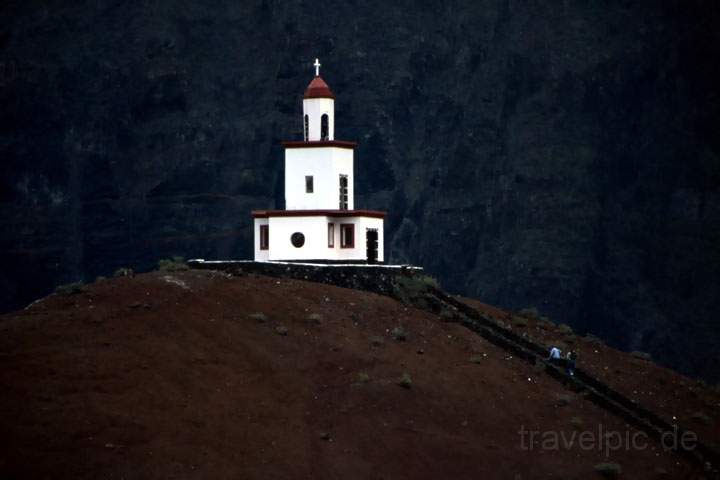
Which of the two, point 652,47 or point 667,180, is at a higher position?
point 652,47

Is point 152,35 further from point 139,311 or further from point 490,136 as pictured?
point 139,311

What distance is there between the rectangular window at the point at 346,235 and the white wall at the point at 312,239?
141 millimetres

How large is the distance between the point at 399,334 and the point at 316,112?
14036mm

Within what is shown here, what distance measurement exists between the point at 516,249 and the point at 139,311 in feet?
289

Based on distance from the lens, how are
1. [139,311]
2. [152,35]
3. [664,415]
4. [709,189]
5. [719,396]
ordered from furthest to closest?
[152,35]
[709,189]
[719,396]
[664,415]
[139,311]

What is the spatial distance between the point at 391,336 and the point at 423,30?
3537 inches

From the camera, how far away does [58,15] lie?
170 m

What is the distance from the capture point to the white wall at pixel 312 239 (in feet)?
277

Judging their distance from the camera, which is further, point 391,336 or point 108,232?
point 108,232

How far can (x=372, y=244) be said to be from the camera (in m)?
86.6

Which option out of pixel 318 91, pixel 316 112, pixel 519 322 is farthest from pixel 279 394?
pixel 318 91

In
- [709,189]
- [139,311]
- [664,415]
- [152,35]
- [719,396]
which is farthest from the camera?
[152,35]

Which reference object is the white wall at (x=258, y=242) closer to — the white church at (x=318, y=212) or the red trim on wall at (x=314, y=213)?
the white church at (x=318, y=212)

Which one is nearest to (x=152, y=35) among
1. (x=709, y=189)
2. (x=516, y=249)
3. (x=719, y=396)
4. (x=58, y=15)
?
(x=58, y=15)
